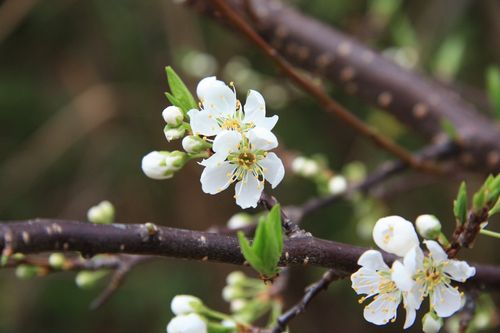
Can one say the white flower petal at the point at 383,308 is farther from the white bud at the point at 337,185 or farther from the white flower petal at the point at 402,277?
the white bud at the point at 337,185

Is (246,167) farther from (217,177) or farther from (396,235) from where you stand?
(396,235)

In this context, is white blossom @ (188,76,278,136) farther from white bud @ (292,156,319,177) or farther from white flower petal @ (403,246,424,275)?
white bud @ (292,156,319,177)

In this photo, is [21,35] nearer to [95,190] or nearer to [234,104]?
[95,190]

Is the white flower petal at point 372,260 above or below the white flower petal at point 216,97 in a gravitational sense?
below

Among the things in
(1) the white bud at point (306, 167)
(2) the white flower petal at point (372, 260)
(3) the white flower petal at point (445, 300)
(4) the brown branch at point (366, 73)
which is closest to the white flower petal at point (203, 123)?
(2) the white flower petal at point (372, 260)

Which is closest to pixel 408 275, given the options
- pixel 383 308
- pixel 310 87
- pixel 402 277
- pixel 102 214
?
pixel 402 277

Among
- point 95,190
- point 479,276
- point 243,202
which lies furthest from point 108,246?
point 95,190
